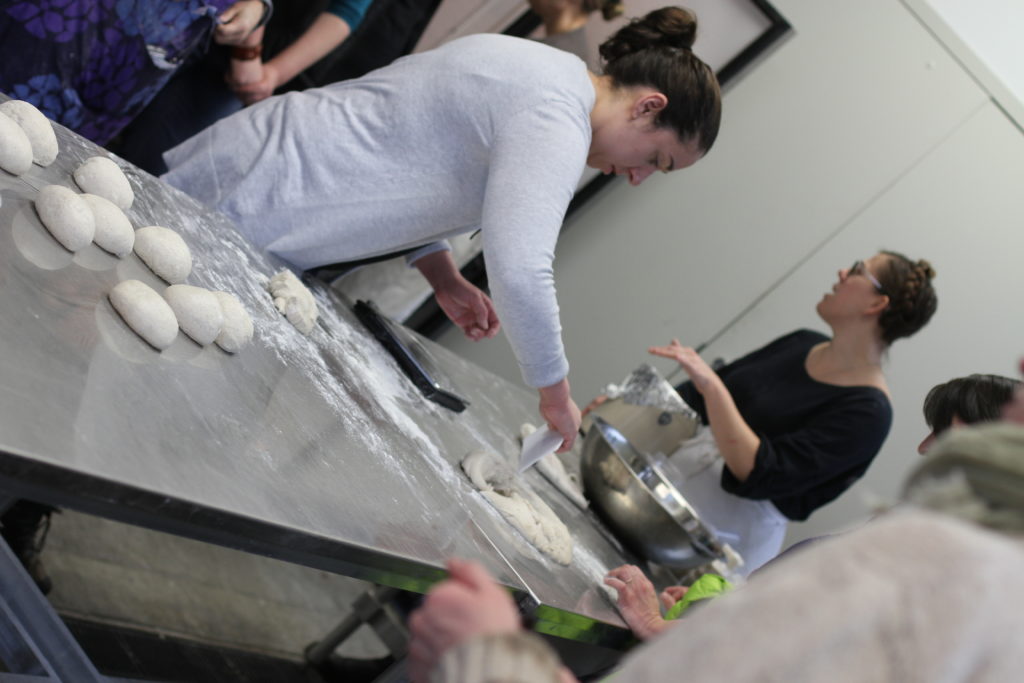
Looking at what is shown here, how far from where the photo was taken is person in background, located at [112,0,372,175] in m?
2.28

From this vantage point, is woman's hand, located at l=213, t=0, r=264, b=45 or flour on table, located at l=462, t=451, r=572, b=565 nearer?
flour on table, located at l=462, t=451, r=572, b=565

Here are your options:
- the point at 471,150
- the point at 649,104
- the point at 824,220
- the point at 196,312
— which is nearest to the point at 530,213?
the point at 471,150

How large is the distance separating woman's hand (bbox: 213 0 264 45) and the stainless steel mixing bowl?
1.20 metres

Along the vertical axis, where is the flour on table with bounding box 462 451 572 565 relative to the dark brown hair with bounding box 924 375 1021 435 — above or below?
below

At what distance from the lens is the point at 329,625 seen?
9.08 feet

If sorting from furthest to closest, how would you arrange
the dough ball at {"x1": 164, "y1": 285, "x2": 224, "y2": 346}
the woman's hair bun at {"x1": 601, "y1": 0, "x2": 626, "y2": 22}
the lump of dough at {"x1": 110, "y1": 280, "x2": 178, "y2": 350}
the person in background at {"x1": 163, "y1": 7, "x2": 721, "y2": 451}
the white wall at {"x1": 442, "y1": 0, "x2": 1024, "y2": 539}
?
the white wall at {"x1": 442, "y1": 0, "x2": 1024, "y2": 539} → the woman's hair bun at {"x1": 601, "y1": 0, "x2": 626, "y2": 22} → the person in background at {"x1": 163, "y1": 7, "x2": 721, "y2": 451} → the dough ball at {"x1": 164, "y1": 285, "x2": 224, "y2": 346} → the lump of dough at {"x1": 110, "y1": 280, "x2": 178, "y2": 350}

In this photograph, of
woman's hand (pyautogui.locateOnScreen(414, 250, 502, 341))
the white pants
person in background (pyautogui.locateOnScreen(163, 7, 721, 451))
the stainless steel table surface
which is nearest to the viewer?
the stainless steel table surface

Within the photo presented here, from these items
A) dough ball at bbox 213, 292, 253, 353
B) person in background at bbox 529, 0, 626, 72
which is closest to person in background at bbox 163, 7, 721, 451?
dough ball at bbox 213, 292, 253, 353

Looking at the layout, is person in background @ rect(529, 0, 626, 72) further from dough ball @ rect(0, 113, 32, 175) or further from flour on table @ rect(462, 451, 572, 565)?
dough ball @ rect(0, 113, 32, 175)

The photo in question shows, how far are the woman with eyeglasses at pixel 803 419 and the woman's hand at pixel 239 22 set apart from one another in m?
1.24

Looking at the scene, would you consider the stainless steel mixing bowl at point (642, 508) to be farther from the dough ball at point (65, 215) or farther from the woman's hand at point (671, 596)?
the dough ball at point (65, 215)

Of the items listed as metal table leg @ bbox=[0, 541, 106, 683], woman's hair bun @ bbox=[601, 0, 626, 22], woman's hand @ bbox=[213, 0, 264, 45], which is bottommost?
metal table leg @ bbox=[0, 541, 106, 683]

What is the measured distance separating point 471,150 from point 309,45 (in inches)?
43.1

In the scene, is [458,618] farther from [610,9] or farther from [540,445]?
[610,9]
